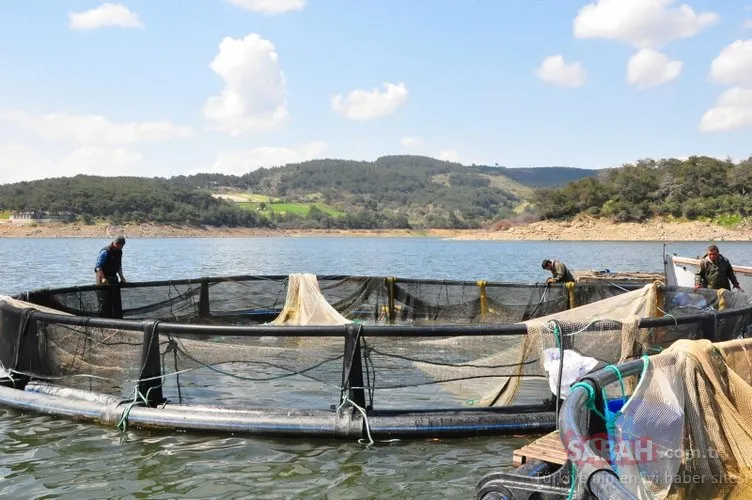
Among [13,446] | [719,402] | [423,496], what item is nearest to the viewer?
[719,402]

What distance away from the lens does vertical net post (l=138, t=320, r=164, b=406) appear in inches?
289

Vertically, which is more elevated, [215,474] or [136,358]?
[136,358]

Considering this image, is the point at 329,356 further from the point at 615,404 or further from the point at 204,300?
the point at 204,300

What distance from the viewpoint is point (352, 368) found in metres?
7.07

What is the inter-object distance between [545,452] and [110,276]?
10350mm

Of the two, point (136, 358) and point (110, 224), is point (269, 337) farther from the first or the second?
point (110, 224)

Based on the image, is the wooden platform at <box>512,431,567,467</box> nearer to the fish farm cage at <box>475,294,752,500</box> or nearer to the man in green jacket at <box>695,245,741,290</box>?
the fish farm cage at <box>475,294,752,500</box>

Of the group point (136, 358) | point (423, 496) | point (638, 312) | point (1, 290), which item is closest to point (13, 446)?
point (136, 358)

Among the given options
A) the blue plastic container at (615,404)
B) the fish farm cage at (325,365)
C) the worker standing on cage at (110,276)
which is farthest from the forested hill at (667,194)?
the blue plastic container at (615,404)

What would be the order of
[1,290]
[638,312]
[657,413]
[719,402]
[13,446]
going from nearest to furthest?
1. [657,413]
2. [719,402]
3. [13,446]
4. [638,312]
5. [1,290]

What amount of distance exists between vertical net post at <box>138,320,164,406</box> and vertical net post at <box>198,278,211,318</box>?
629 centimetres

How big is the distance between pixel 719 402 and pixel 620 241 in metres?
126

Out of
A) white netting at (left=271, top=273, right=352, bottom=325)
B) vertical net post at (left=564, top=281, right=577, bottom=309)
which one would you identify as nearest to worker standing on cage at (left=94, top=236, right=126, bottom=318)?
white netting at (left=271, top=273, right=352, bottom=325)

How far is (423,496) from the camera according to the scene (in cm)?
591
